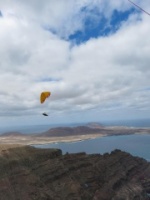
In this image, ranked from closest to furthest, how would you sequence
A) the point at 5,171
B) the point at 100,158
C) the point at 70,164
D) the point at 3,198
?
1. the point at 3,198
2. the point at 5,171
3. the point at 70,164
4. the point at 100,158

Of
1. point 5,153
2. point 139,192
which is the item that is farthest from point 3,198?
Answer: point 139,192

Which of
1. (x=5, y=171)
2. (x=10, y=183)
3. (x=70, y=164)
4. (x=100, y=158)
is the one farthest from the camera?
(x=100, y=158)

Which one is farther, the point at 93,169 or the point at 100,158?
the point at 100,158

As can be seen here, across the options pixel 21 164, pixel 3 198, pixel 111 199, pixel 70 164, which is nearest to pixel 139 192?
pixel 111 199

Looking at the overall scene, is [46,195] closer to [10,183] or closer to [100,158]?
[10,183]

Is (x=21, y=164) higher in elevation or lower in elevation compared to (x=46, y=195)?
higher

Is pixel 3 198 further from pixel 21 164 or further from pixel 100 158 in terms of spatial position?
pixel 100 158
